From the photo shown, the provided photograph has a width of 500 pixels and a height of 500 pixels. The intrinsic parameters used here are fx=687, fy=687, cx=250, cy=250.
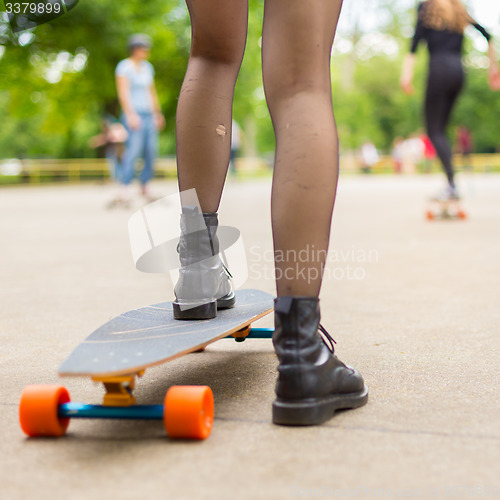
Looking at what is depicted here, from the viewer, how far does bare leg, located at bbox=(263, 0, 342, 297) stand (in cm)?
158

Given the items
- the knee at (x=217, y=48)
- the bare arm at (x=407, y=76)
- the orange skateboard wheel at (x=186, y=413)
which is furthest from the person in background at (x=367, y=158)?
the orange skateboard wheel at (x=186, y=413)

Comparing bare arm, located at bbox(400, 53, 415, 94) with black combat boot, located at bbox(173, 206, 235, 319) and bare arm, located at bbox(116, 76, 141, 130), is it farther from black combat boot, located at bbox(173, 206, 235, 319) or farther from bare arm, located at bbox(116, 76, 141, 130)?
black combat boot, located at bbox(173, 206, 235, 319)

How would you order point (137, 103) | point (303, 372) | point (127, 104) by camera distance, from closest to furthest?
1. point (303, 372)
2. point (127, 104)
3. point (137, 103)

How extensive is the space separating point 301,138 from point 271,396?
64 cm

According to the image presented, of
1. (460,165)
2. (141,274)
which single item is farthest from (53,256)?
(460,165)

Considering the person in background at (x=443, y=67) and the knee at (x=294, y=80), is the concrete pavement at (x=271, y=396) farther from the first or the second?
the person in background at (x=443, y=67)

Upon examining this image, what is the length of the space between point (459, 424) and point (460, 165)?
32.3 meters

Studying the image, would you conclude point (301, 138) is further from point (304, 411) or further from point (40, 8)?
point (40, 8)

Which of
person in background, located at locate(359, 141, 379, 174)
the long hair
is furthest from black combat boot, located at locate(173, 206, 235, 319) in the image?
person in background, located at locate(359, 141, 379, 174)

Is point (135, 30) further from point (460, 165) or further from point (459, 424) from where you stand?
point (459, 424)

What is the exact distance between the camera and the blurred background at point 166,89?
21.6m

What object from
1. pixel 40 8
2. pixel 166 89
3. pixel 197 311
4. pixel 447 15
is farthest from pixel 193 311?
pixel 166 89

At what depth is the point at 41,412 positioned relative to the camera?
1450mm

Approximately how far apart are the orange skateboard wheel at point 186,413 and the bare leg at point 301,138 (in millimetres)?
325
